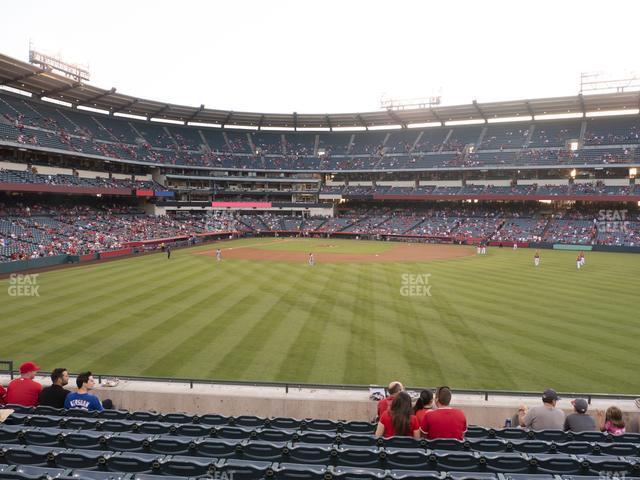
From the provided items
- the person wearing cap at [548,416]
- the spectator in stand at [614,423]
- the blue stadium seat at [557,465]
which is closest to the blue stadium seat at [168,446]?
the blue stadium seat at [557,465]

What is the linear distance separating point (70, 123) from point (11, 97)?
26.3 ft

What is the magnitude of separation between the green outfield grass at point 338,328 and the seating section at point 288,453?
6536 millimetres

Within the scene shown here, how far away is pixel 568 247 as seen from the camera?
56.3m

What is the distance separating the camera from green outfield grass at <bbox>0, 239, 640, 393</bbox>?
13.9 meters

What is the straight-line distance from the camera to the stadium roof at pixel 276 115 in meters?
54.9

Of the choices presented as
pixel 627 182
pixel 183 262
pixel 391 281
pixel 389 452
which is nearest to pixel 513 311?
pixel 391 281

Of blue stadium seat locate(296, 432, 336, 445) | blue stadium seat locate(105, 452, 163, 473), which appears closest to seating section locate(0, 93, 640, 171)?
blue stadium seat locate(105, 452, 163, 473)

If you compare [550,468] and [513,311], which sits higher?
[550,468]

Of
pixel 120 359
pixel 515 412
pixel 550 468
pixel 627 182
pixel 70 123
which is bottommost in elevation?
pixel 120 359

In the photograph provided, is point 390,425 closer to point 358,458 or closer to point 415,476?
point 358,458

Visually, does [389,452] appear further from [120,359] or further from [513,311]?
[513,311]

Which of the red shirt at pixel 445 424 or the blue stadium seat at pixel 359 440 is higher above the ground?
the red shirt at pixel 445 424

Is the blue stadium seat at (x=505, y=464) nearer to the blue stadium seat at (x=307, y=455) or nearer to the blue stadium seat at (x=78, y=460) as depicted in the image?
the blue stadium seat at (x=307, y=455)

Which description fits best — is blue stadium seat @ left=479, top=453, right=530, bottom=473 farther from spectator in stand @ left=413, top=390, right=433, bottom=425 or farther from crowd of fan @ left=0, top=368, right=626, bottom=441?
spectator in stand @ left=413, top=390, right=433, bottom=425
